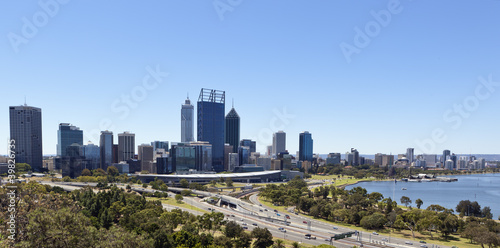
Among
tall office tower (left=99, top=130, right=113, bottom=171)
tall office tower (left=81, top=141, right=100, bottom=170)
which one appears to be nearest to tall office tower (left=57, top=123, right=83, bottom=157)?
tall office tower (left=99, top=130, right=113, bottom=171)

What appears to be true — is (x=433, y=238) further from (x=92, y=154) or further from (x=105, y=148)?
(x=105, y=148)

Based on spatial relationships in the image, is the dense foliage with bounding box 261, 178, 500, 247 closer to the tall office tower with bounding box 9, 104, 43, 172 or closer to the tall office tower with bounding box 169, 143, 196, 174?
the tall office tower with bounding box 169, 143, 196, 174

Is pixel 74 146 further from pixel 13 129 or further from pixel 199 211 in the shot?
pixel 199 211

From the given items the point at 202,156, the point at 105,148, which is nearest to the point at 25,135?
the point at 105,148

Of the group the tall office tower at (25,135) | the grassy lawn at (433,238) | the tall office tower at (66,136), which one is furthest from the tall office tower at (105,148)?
the grassy lawn at (433,238)

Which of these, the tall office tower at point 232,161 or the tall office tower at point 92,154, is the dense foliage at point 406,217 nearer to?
the tall office tower at point 92,154

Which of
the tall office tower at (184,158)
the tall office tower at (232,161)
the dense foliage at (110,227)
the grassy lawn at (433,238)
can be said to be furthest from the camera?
the tall office tower at (232,161)
